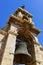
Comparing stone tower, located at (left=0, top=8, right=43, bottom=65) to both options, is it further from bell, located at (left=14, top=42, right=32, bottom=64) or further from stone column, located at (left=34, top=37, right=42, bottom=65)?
bell, located at (left=14, top=42, right=32, bottom=64)

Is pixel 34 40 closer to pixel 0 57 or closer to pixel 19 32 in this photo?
pixel 19 32

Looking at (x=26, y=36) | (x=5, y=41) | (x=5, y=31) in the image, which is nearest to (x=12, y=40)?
(x=5, y=41)

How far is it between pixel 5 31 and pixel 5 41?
1033 millimetres

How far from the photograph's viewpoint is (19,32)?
8.91 m

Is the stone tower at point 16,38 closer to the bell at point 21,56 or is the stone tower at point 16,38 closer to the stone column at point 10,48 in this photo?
the stone column at point 10,48

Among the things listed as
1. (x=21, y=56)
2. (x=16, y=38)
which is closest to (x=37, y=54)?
(x=21, y=56)

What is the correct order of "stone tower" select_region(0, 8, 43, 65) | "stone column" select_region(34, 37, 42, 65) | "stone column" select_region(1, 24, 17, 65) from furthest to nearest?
"stone column" select_region(34, 37, 42, 65)
"stone tower" select_region(0, 8, 43, 65)
"stone column" select_region(1, 24, 17, 65)

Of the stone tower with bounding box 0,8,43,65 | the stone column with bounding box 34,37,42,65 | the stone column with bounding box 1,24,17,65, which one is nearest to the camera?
the stone column with bounding box 1,24,17,65

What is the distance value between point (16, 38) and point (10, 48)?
161cm

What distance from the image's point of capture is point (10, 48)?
276 inches

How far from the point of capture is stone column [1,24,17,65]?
6352 millimetres

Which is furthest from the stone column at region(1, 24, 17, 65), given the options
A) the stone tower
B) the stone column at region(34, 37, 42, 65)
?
the stone column at region(34, 37, 42, 65)

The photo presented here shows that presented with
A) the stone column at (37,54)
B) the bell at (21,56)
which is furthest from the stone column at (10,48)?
the stone column at (37,54)

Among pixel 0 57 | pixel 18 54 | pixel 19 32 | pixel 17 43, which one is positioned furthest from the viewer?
pixel 19 32
